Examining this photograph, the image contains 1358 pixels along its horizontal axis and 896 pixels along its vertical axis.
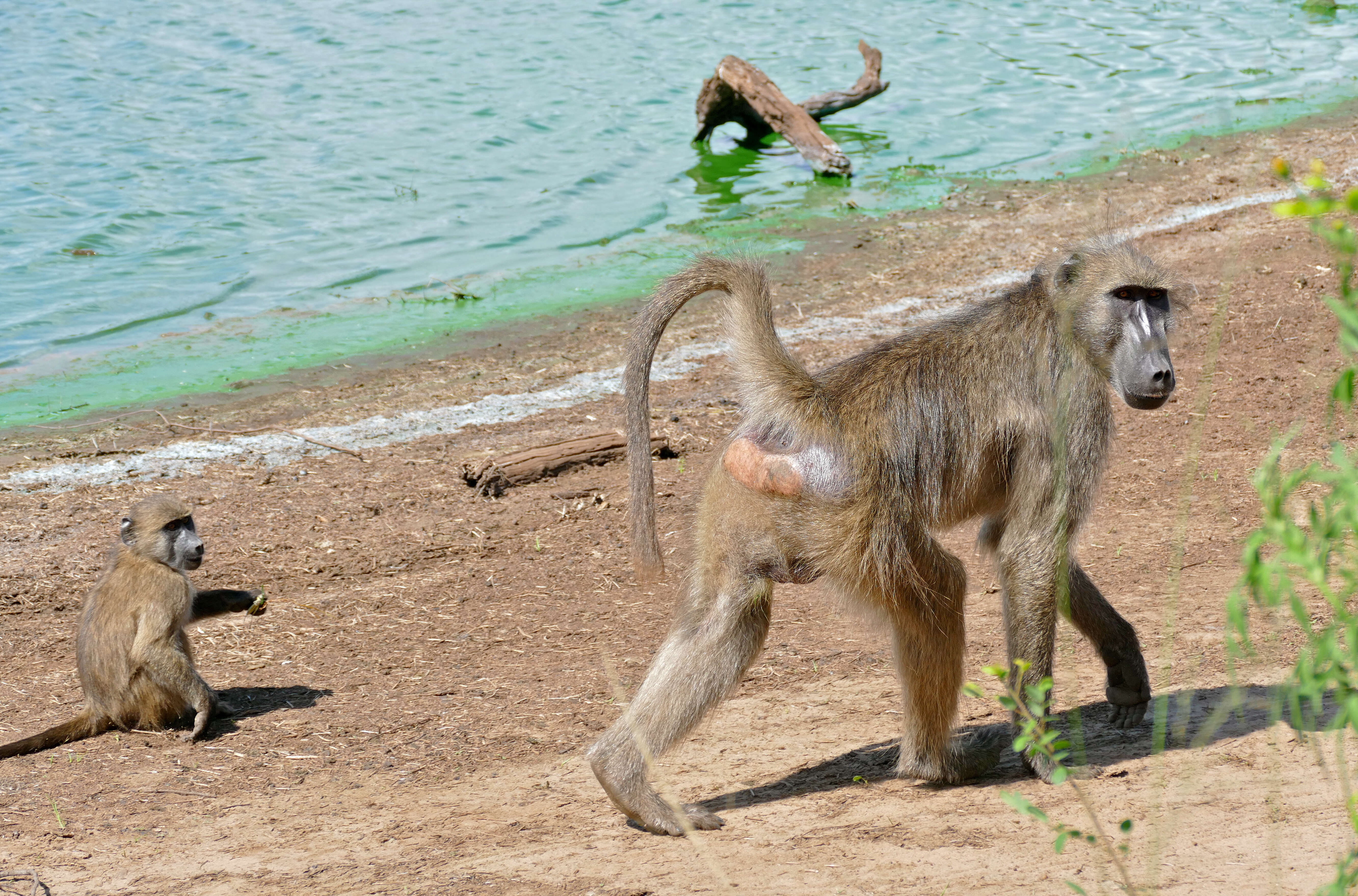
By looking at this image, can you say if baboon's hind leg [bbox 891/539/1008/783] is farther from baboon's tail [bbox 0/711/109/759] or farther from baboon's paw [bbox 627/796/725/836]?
baboon's tail [bbox 0/711/109/759]

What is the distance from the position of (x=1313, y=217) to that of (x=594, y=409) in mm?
7997

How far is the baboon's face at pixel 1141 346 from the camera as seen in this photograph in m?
4.64

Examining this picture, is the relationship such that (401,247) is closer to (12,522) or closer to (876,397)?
(12,522)

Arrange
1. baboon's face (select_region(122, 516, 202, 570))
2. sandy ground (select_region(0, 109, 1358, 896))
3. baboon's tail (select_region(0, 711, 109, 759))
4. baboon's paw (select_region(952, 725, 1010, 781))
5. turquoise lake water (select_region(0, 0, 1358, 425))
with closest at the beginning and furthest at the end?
sandy ground (select_region(0, 109, 1358, 896))
baboon's paw (select_region(952, 725, 1010, 781))
baboon's tail (select_region(0, 711, 109, 759))
baboon's face (select_region(122, 516, 202, 570))
turquoise lake water (select_region(0, 0, 1358, 425))

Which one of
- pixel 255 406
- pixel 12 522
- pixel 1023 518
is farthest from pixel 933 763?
pixel 255 406

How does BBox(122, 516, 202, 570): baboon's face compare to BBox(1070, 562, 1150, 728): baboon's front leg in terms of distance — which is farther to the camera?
BBox(122, 516, 202, 570): baboon's face

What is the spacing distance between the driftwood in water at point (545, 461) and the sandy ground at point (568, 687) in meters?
0.08

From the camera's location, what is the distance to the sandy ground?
4.26 m

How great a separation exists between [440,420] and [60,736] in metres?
4.57

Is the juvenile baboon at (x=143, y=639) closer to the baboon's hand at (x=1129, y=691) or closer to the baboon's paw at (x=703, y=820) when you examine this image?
the baboon's paw at (x=703, y=820)

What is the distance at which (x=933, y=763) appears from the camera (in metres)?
4.81

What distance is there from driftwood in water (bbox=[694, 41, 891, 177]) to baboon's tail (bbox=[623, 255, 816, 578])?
39.4 feet

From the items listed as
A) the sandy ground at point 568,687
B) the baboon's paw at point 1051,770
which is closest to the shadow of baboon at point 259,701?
the sandy ground at point 568,687

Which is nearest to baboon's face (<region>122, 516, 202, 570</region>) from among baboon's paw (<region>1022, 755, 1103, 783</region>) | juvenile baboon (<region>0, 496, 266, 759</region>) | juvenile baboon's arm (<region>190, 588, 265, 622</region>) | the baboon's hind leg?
juvenile baboon (<region>0, 496, 266, 759</region>)
